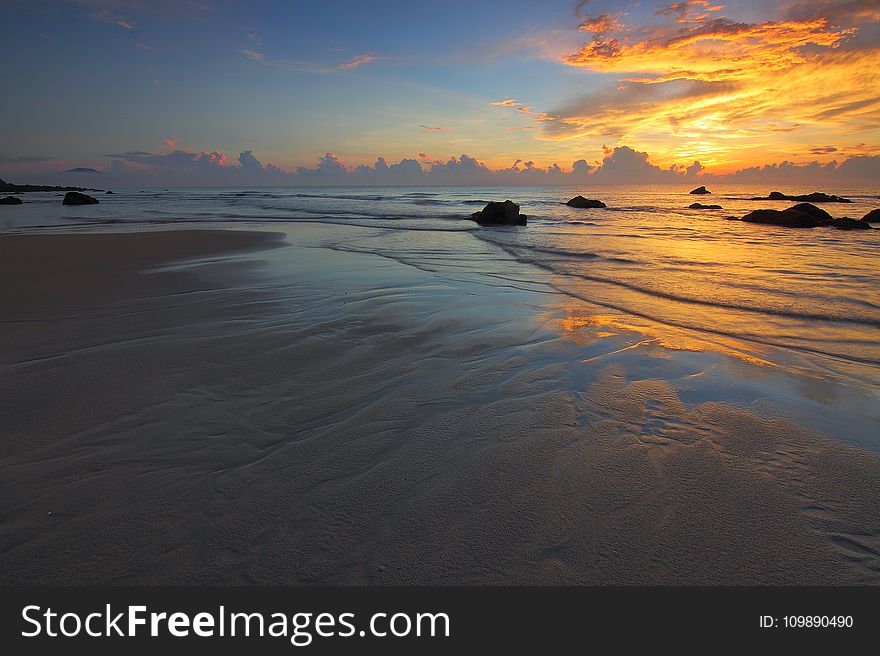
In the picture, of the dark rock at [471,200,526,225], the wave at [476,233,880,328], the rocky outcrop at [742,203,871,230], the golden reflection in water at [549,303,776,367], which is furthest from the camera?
the dark rock at [471,200,526,225]

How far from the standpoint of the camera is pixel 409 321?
5.98 m

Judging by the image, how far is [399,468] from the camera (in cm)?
274

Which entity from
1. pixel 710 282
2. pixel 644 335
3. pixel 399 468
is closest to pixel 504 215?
pixel 710 282

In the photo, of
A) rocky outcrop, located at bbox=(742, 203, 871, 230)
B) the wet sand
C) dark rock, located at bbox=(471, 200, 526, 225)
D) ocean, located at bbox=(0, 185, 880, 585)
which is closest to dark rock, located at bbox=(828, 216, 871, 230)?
rocky outcrop, located at bbox=(742, 203, 871, 230)

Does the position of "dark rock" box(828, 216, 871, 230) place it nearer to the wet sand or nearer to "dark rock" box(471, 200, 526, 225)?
"dark rock" box(471, 200, 526, 225)

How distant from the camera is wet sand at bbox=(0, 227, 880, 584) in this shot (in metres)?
2.04

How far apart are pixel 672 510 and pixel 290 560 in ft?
6.43

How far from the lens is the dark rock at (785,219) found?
24.3m

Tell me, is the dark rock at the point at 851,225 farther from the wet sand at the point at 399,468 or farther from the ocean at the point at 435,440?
the wet sand at the point at 399,468

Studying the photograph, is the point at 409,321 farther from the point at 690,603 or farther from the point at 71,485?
the point at 690,603

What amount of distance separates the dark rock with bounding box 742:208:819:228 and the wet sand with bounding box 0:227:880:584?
87.9 ft

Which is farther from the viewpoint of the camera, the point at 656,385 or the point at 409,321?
the point at 409,321

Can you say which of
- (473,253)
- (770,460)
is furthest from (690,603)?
(473,253)

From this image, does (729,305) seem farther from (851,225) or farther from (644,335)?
(851,225)
